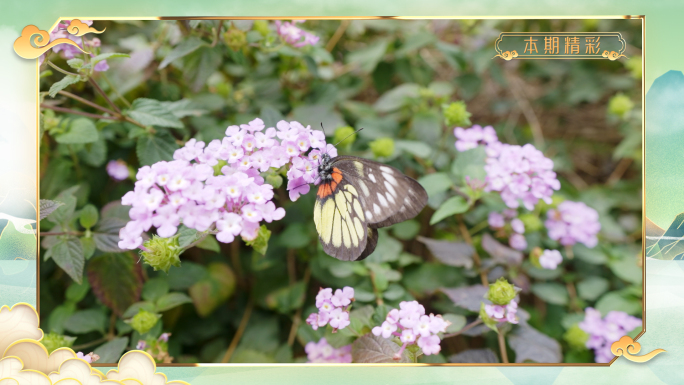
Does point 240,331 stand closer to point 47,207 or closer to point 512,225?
point 47,207

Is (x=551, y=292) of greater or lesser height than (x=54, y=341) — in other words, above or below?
below

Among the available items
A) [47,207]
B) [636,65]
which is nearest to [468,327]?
[47,207]

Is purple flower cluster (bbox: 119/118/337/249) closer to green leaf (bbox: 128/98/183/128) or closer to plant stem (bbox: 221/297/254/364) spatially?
green leaf (bbox: 128/98/183/128)

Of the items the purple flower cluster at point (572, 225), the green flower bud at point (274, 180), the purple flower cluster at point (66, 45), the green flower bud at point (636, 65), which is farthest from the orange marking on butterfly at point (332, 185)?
the green flower bud at point (636, 65)

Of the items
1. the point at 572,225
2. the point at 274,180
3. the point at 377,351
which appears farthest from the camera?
the point at 572,225

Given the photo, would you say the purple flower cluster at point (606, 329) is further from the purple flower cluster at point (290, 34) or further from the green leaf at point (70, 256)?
the green leaf at point (70, 256)

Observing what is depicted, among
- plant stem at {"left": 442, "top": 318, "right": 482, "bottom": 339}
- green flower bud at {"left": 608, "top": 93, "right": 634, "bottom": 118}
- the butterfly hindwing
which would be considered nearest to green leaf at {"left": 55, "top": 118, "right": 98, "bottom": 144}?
the butterfly hindwing

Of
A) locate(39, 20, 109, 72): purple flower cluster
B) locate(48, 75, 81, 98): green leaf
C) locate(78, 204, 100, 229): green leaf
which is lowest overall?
locate(78, 204, 100, 229): green leaf
